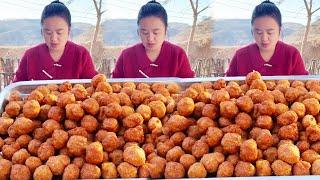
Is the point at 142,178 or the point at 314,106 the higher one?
the point at 314,106

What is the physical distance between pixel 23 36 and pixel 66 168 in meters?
3.41

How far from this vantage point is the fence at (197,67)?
6.94m

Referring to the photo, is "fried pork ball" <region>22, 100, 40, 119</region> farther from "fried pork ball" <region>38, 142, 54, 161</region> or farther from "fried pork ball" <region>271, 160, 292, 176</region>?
"fried pork ball" <region>271, 160, 292, 176</region>

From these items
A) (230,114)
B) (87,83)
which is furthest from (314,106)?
(87,83)

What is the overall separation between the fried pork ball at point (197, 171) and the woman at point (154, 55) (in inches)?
102

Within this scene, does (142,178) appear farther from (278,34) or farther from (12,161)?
(278,34)

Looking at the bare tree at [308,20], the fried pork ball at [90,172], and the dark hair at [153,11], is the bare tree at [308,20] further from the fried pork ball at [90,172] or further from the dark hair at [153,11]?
the fried pork ball at [90,172]

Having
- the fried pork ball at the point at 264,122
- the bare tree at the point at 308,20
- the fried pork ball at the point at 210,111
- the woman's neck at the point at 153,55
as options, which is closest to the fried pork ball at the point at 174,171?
the fried pork ball at the point at 210,111

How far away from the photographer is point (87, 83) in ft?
10.9

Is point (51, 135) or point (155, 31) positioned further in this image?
point (155, 31)

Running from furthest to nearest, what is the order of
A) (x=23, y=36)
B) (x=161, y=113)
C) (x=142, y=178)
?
(x=23, y=36), (x=161, y=113), (x=142, y=178)

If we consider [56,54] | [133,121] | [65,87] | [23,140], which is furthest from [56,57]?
[133,121]

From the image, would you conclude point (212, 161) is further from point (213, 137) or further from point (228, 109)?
→ point (228, 109)

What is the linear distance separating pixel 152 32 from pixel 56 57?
3.27ft
